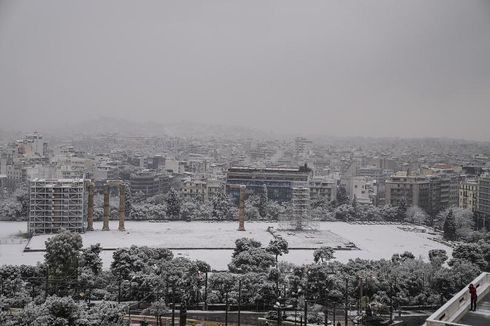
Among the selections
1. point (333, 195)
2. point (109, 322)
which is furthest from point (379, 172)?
point (109, 322)

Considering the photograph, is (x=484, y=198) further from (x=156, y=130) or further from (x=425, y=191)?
(x=156, y=130)

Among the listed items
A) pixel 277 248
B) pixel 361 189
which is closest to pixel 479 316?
pixel 277 248

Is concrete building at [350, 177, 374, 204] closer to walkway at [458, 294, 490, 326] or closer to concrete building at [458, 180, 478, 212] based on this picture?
concrete building at [458, 180, 478, 212]

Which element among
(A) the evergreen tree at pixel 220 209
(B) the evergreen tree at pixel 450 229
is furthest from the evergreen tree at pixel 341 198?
(B) the evergreen tree at pixel 450 229

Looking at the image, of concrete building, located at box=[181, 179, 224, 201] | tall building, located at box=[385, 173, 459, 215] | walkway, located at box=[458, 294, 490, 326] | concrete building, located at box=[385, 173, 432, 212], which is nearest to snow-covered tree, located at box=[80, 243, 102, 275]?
walkway, located at box=[458, 294, 490, 326]

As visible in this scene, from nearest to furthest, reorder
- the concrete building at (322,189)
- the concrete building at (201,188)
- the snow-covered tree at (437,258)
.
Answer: the snow-covered tree at (437,258), the concrete building at (201,188), the concrete building at (322,189)

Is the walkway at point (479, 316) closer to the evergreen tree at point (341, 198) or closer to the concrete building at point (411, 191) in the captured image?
the concrete building at point (411, 191)
